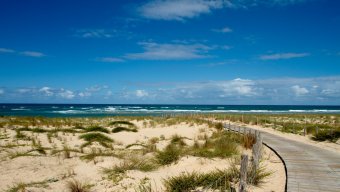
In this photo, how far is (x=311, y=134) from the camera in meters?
24.2

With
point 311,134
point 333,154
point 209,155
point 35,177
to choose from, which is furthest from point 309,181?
point 311,134

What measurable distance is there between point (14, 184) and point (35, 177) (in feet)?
3.01

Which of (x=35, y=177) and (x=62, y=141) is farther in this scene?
(x=62, y=141)

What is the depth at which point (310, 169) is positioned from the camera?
11.0 meters

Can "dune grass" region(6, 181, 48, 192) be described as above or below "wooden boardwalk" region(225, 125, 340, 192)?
below

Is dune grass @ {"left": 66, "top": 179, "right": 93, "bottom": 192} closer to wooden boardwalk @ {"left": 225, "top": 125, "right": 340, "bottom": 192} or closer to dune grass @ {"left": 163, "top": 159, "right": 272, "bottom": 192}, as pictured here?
dune grass @ {"left": 163, "top": 159, "right": 272, "bottom": 192}

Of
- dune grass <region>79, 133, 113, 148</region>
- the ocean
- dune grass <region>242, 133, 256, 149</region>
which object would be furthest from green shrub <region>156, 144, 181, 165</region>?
the ocean

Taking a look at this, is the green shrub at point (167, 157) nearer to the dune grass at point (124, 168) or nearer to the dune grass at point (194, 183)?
the dune grass at point (124, 168)

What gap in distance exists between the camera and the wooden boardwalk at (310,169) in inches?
345

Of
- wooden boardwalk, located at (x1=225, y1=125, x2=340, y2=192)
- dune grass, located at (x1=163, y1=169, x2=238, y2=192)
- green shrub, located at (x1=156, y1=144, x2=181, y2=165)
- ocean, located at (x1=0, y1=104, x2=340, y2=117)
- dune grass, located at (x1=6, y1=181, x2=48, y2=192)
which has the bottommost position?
dune grass, located at (x1=6, y1=181, x2=48, y2=192)

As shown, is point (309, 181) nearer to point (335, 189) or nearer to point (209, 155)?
point (335, 189)

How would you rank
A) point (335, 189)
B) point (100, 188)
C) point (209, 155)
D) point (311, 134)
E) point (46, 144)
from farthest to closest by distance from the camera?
point (311, 134) < point (46, 144) < point (209, 155) < point (100, 188) < point (335, 189)

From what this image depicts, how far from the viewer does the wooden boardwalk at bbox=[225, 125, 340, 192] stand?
8.77 meters

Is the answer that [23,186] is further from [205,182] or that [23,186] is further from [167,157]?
[205,182]
